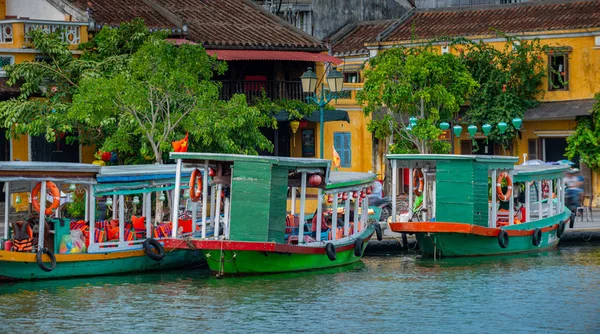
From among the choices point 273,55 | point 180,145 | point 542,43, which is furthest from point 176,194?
point 542,43

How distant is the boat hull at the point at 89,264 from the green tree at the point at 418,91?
11.6 m

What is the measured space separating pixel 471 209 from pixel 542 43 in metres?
12.4

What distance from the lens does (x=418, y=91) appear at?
39375 millimetres

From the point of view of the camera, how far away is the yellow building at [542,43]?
4088 cm

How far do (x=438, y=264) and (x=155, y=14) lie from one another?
14.5m

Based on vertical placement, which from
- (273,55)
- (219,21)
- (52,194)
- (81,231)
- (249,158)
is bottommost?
(81,231)

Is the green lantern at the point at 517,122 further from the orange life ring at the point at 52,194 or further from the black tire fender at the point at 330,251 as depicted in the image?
the orange life ring at the point at 52,194

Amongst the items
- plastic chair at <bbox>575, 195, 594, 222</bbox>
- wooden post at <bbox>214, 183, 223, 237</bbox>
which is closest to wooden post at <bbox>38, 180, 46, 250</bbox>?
wooden post at <bbox>214, 183, 223, 237</bbox>

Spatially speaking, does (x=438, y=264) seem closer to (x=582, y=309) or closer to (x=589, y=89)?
(x=582, y=309)

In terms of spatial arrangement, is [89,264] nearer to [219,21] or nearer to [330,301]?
[330,301]

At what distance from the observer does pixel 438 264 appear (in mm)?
30438

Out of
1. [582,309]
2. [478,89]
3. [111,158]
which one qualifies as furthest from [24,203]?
[582,309]

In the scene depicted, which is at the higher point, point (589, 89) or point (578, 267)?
point (589, 89)

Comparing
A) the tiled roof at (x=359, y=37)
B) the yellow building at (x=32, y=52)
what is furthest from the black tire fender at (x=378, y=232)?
the tiled roof at (x=359, y=37)
